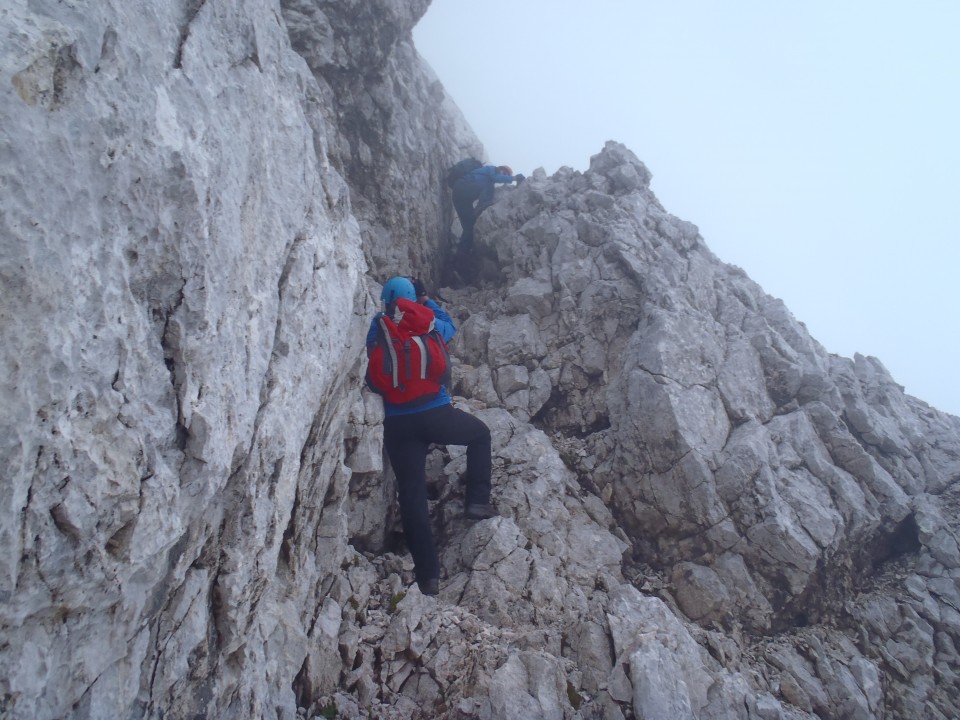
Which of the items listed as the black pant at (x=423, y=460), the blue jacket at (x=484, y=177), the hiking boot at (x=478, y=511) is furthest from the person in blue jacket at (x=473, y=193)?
the hiking boot at (x=478, y=511)

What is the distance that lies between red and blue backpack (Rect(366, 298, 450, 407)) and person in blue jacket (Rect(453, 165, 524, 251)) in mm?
9770

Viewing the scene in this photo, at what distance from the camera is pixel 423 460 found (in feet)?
34.0

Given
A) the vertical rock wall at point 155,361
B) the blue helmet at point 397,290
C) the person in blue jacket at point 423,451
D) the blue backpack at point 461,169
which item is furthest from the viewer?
the blue backpack at point 461,169

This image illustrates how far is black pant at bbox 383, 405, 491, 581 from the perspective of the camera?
388 inches

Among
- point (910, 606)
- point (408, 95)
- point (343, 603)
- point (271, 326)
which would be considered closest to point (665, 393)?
point (910, 606)

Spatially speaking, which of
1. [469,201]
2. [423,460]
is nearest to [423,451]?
[423,460]

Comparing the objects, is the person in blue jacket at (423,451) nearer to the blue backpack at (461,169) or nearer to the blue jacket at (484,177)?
the blue jacket at (484,177)

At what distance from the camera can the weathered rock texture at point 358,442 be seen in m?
4.54

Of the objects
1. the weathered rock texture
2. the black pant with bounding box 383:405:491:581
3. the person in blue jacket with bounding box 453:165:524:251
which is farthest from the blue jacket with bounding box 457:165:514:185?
the black pant with bounding box 383:405:491:581

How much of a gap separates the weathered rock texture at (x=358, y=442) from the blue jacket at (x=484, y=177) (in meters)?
1.85

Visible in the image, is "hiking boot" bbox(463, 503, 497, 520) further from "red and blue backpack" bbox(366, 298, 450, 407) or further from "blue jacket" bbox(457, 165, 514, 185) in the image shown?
"blue jacket" bbox(457, 165, 514, 185)

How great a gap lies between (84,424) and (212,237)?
245 centimetres

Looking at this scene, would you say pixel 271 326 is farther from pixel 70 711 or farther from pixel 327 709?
pixel 327 709

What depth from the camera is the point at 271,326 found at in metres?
7.12
